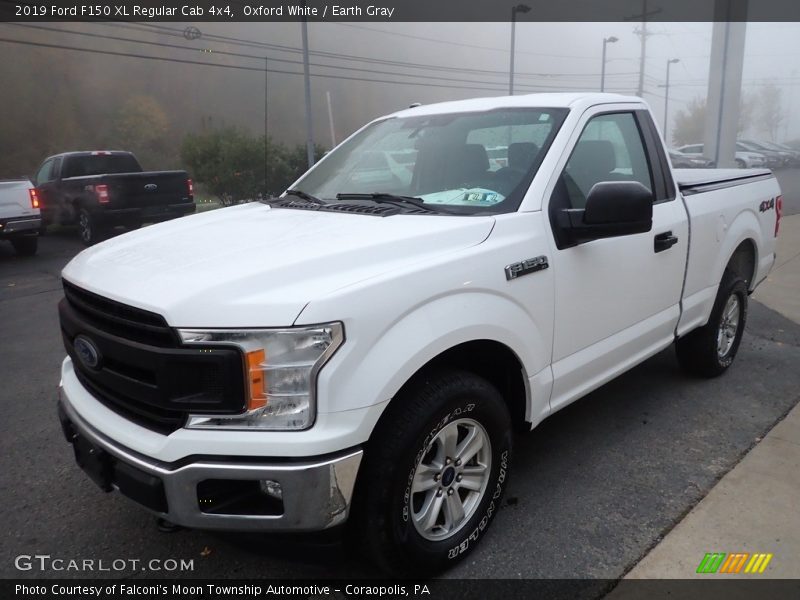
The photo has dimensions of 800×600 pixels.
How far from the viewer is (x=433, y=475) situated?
89.7 inches

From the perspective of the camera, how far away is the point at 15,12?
24.5m

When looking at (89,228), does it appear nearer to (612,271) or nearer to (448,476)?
(612,271)

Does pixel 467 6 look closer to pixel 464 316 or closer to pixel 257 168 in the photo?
pixel 257 168

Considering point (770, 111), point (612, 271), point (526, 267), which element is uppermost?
point (770, 111)

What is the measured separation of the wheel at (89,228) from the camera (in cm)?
1234

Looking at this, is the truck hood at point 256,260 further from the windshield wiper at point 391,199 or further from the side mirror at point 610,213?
the side mirror at point 610,213

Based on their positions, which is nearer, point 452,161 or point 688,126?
point 452,161

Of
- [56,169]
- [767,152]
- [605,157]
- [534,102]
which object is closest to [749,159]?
[767,152]

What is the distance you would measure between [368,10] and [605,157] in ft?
89.7

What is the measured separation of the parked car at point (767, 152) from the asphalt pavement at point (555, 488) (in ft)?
97.6

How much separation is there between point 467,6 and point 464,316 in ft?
111

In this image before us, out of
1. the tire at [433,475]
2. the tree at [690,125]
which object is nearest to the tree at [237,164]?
the tire at [433,475]

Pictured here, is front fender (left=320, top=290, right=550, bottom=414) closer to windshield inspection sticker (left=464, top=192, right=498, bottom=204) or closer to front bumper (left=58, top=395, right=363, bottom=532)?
front bumper (left=58, top=395, right=363, bottom=532)

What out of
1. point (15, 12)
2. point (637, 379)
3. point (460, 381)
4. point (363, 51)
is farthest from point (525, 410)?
point (363, 51)
